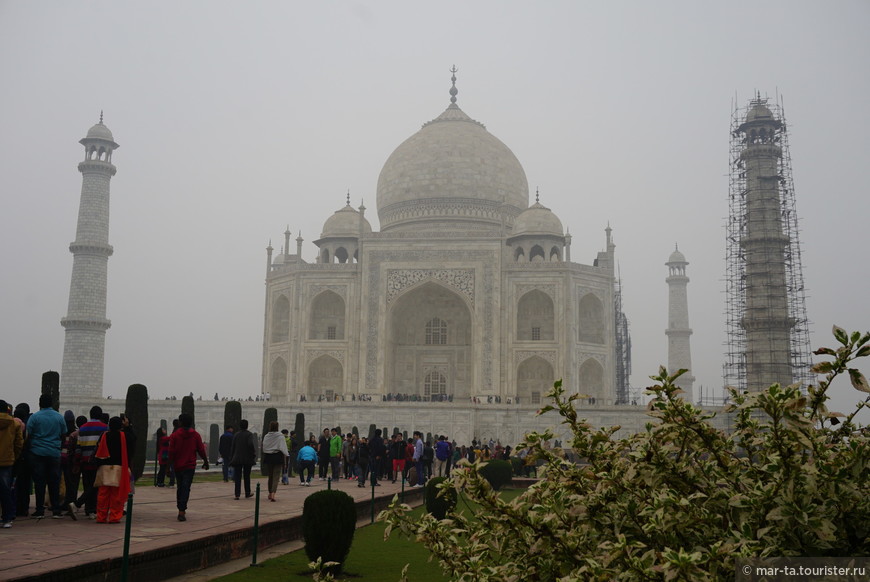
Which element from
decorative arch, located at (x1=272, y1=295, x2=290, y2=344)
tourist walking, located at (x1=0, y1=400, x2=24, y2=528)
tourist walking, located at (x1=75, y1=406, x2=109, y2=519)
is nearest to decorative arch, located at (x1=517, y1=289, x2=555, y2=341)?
decorative arch, located at (x1=272, y1=295, x2=290, y2=344)

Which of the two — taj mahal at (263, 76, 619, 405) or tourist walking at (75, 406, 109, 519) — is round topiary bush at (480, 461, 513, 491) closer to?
tourist walking at (75, 406, 109, 519)

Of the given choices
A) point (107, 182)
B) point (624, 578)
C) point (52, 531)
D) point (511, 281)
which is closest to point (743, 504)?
point (624, 578)

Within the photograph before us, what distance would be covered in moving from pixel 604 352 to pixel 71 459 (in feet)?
80.9

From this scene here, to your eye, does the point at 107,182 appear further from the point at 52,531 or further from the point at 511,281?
the point at 52,531

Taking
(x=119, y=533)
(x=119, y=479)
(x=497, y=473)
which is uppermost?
(x=119, y=479)

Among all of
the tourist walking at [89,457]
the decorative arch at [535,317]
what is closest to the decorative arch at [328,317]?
the decorative arch at [535,317]

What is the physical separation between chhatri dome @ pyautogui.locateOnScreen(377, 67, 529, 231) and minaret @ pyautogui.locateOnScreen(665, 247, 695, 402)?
12780 millimetres

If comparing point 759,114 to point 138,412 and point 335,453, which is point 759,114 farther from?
point 138,412

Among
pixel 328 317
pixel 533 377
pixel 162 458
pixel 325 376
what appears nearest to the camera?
pixel 162 458

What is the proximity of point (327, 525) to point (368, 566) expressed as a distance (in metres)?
0.88

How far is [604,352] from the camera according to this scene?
31000 mm

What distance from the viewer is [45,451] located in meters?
7.58

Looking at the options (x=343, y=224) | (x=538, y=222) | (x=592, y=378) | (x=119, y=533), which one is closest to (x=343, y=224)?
(x=343, y=224)

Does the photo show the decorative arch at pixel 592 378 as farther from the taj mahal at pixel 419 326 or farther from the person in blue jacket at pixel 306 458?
the person in blue jacket at pixel 306 458
